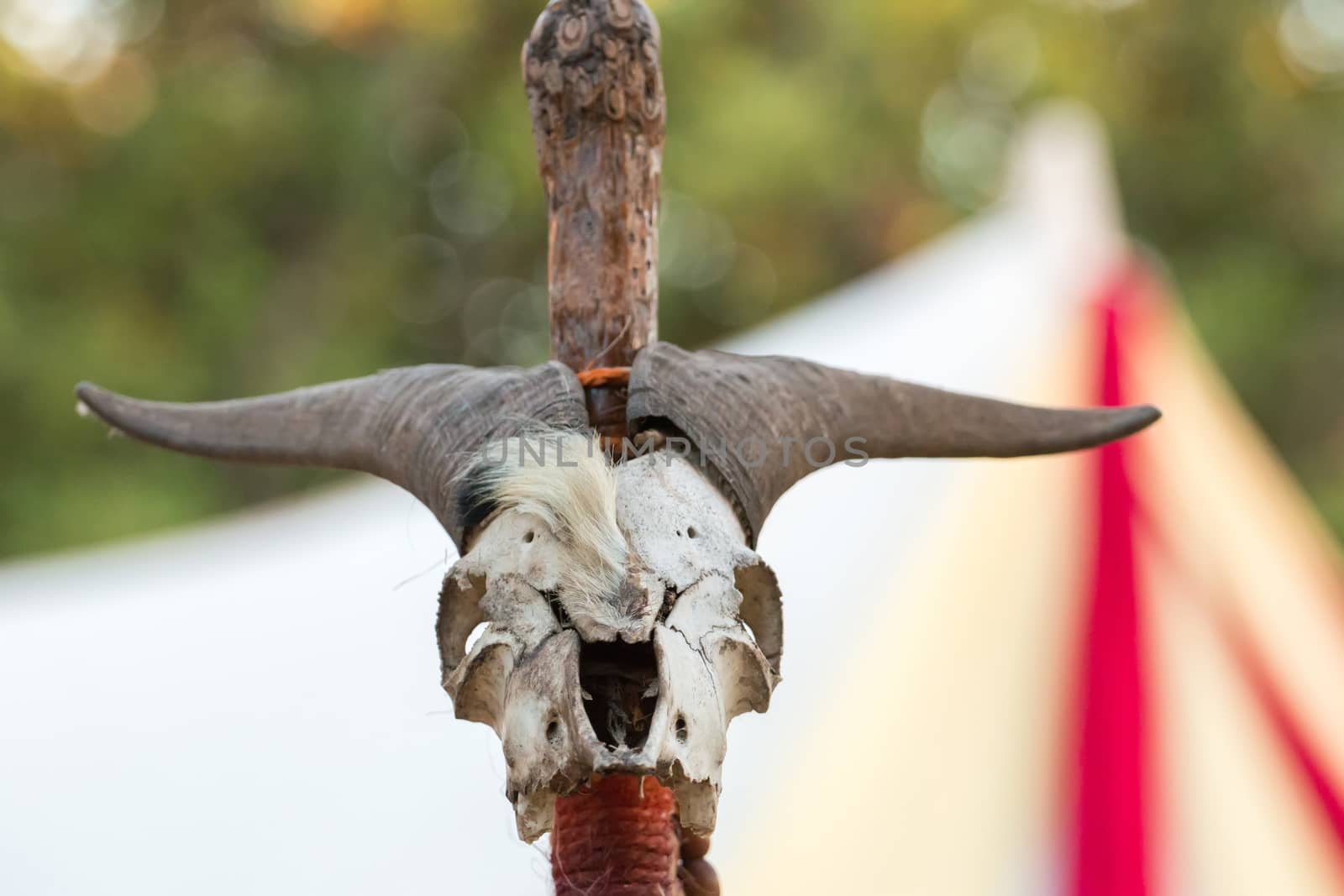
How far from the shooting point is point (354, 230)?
5941 millimetres

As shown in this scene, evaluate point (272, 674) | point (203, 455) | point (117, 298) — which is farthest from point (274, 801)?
point (117, 298)

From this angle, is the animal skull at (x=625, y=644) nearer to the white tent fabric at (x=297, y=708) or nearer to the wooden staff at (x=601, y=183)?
the wooden staff at (x=601, y=183)

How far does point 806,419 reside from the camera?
32.9 inches

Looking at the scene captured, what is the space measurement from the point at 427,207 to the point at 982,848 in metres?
4.85

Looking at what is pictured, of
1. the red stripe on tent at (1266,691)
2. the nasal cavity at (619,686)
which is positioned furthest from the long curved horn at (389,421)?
the red stripe on tent at (1266,691)

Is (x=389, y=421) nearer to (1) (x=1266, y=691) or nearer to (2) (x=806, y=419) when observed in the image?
(2) (x=806, y=419)

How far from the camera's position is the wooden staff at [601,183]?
0.88 meters

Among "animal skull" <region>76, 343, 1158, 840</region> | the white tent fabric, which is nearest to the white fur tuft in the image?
"animal skull" <region>76, 343, 1158, 840</region>

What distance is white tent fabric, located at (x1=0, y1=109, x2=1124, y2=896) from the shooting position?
56.2 inches

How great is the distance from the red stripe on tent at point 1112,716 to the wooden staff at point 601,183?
1.04 m

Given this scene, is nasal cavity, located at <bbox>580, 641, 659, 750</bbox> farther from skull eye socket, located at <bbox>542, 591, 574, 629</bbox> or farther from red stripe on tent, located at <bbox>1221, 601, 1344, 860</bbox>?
red stripe on tent, located at <bbox>1221, 601, 1344, 860</bbox>

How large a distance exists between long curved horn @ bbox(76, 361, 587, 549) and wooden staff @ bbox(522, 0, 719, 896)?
55mm

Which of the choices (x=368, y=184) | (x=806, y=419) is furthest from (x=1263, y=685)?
(x=368, y=184)

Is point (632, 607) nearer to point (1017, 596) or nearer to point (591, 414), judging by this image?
point (591, 414)
